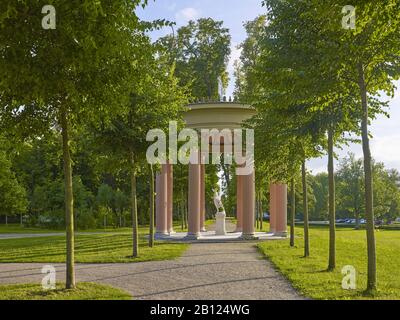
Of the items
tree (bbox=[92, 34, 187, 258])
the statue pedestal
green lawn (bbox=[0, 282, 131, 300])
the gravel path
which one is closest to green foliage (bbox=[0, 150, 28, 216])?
the statue pedestal

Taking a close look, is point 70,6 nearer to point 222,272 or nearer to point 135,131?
point 222,272

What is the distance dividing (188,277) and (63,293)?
3431 millimetres

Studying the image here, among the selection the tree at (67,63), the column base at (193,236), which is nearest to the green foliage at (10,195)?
the column base at (193,236)

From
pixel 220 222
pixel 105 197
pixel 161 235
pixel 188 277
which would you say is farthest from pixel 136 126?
pixel 105 197

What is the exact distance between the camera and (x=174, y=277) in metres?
12.0

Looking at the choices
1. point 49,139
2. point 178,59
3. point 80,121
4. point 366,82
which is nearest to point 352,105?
point 366,82

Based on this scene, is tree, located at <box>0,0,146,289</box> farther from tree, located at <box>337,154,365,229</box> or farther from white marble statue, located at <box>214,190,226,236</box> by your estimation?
tree, located at <box>337,154,365,229</box>

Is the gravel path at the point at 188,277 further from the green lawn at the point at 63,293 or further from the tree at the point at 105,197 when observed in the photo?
the tree at the point at 105,197

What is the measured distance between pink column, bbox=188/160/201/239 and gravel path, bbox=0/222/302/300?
976 cm

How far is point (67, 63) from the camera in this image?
30.3 ft

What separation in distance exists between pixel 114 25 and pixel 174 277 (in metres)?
6.49

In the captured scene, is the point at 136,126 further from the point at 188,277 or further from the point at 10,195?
the point at 10,195

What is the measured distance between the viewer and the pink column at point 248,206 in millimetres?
26422
